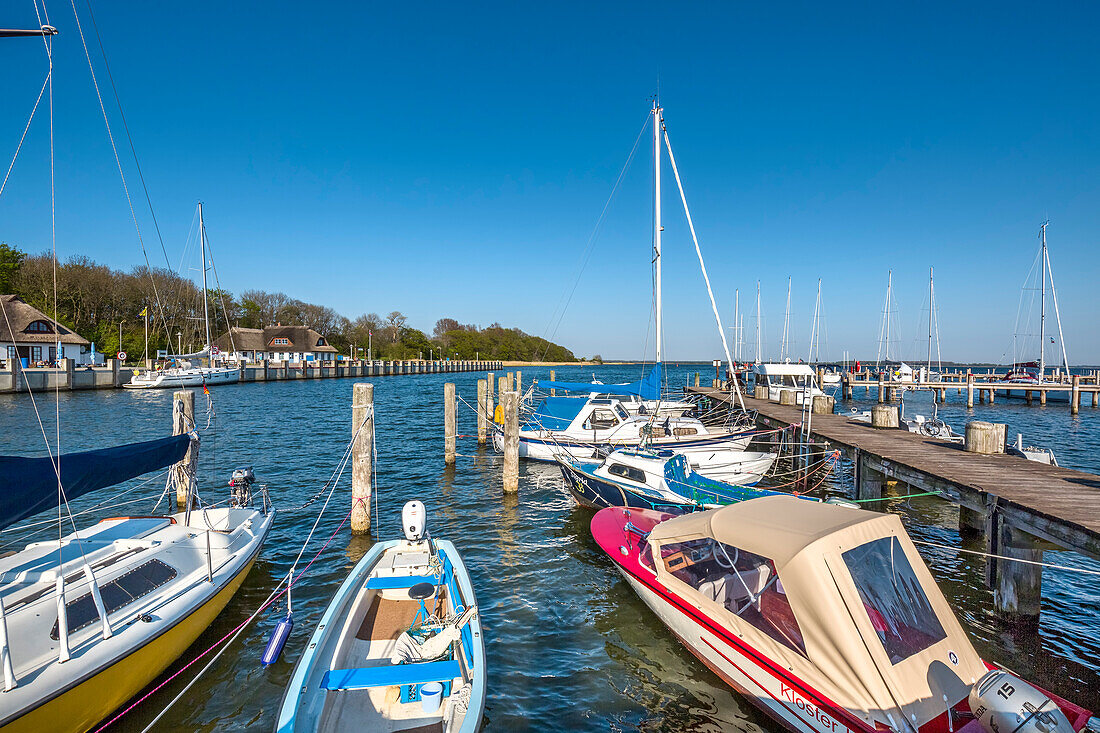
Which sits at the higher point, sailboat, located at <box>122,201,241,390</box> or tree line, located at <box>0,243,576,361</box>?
tree line, located at <box>0,243,576,361</box>

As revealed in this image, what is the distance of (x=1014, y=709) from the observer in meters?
4.41

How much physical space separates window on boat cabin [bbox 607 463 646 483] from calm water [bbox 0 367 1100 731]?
1513mm

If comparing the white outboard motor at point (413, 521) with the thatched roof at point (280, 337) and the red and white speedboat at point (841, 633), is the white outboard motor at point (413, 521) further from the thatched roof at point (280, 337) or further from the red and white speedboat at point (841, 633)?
the thatched roof at point (280, 337)

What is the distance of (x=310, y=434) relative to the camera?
24812 mm

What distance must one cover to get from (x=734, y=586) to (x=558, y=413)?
565 inches

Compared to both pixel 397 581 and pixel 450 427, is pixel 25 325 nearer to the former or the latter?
pixel 450 427

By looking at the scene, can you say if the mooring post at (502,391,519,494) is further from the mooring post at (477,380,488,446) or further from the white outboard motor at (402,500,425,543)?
the mooring post at (477,380,488,446)

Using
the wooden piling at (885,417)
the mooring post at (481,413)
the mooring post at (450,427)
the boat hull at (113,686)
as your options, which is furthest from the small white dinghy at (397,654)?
the wooden piling at (885,417)

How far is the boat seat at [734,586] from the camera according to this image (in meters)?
6.33

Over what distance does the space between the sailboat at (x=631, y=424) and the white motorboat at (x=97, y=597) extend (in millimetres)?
10250

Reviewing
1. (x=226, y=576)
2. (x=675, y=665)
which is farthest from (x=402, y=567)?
(x=675, y=665)

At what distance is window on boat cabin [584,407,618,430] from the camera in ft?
63.6

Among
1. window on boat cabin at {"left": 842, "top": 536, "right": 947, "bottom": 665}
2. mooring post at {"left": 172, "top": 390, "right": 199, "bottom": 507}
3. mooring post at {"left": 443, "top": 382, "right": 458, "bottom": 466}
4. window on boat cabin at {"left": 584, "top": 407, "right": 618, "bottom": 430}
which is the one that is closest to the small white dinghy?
window on boat cabin at {"left": 842, "top": 536, "right": 947, "bottom": 665}

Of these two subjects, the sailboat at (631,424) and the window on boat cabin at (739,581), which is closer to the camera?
the window on boat cabin at (739,581)
